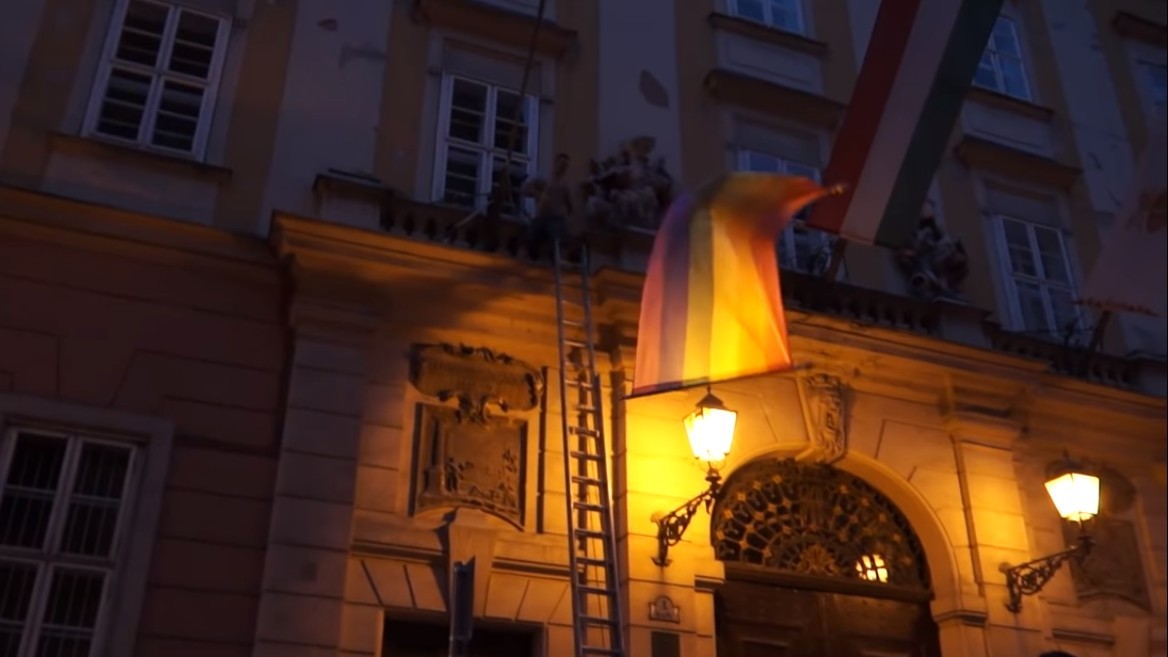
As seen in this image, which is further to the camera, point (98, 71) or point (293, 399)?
point (98, 71)

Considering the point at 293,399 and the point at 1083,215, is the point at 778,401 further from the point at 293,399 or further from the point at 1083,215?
the point at 1083,215

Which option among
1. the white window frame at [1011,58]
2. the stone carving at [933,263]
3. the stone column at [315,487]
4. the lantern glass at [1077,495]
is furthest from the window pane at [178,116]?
the white window frame at [1011,58]

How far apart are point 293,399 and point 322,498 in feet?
2.75

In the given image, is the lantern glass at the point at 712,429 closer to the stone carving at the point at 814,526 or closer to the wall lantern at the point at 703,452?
the wall lantern at the point at 703,452

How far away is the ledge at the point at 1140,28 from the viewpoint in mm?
16328

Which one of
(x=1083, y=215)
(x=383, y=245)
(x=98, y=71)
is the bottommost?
(x=383, y=245)

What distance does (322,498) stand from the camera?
8648 mm

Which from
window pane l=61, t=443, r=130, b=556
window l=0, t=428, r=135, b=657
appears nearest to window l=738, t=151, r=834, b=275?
window pane l=61, t=443, r=130, b=556

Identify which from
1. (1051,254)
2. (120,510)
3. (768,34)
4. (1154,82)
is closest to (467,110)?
(768,34)

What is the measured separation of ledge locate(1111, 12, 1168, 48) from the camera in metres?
16.3

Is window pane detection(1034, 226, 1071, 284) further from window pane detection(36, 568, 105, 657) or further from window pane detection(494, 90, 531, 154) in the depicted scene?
window pane detection(36, 568, 105, 657)

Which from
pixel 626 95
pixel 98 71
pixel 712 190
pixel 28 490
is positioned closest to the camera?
pixel 28 490

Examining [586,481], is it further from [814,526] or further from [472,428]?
[814,526]

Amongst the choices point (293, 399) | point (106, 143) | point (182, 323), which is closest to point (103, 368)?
point (182, 323)
